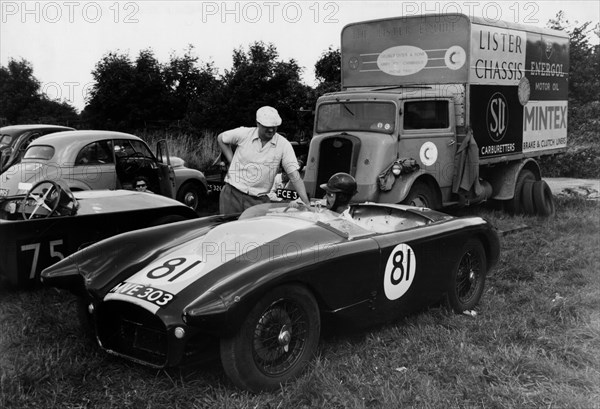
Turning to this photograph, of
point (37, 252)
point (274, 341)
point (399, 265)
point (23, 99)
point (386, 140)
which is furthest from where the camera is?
point (23, 99)

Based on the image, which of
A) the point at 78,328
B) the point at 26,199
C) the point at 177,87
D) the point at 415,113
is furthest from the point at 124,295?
the point at 177,87

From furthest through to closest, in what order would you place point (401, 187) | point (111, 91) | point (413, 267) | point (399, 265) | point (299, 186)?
point (111, 91)
point (401, 187)
point (299, 186)
point (413, 267)
point (399, 265)

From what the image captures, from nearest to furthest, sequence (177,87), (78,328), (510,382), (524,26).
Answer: (510,382) → (78,328) → (524,26) → (177,87)

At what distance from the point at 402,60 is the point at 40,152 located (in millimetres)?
5375

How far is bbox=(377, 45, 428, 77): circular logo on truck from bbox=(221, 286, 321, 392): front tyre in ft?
20.1

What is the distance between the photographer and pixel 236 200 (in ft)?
19.3

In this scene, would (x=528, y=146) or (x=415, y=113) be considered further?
(x=528, y=146)

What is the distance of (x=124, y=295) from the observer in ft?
11.8

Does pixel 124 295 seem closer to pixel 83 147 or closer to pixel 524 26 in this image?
pixel 83 147

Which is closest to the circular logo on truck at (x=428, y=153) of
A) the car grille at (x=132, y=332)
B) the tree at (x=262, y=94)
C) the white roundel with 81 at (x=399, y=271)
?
the white roundel with 81 at (x=399, y=271)

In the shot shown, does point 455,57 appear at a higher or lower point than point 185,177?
higher

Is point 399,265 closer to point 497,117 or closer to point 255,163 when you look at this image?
point 255,163

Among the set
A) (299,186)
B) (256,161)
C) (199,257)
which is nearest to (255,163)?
(256,161)

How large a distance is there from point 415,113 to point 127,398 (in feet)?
20.3
